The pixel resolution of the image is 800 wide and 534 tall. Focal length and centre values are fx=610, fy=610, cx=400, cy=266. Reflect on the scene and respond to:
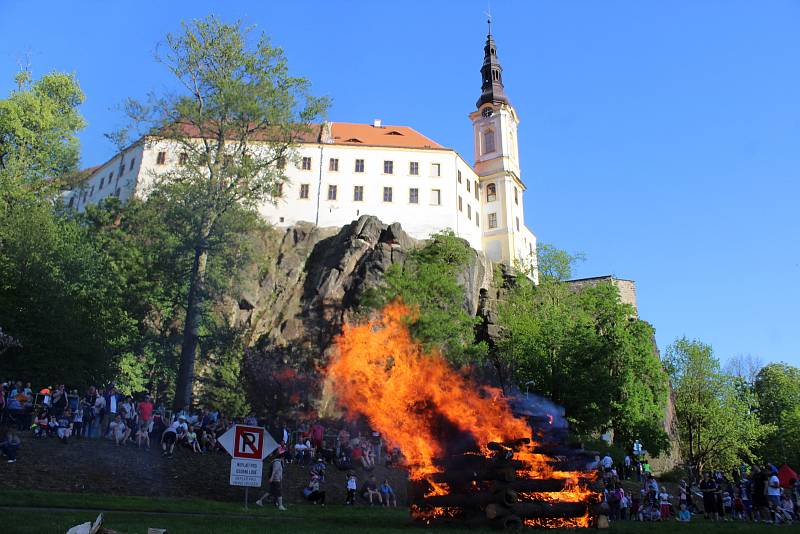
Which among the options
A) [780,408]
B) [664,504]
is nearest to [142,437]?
[664,504]

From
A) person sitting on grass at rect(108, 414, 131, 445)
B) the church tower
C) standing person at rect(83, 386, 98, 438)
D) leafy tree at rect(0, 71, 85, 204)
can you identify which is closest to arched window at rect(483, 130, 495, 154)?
the church tower

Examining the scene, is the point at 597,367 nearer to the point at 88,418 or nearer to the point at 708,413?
the point at 708,413

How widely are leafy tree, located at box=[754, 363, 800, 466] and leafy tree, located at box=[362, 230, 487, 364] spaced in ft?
144

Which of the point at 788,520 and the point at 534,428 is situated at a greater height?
the point at 534,428

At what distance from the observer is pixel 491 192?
86.2 metres

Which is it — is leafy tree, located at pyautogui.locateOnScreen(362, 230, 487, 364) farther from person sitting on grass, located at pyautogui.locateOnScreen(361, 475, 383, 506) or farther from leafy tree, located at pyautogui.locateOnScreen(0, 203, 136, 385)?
person sitting on grass, located at pyautogui.locateOnScreen(361, 475, 383, 506)

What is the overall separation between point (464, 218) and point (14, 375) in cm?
5608

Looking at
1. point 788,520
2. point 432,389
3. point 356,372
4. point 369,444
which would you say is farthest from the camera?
point 356,372

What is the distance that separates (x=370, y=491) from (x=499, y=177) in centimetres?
6686

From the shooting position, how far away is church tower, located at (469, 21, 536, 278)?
83.0m

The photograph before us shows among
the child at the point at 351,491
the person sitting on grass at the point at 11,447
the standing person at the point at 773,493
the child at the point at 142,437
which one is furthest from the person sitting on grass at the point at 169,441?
the standing person at the point at 773,493

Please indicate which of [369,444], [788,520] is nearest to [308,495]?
[369,444]

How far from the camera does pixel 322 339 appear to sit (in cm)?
5544

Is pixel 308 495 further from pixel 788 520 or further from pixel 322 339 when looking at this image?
pixel 322 339
